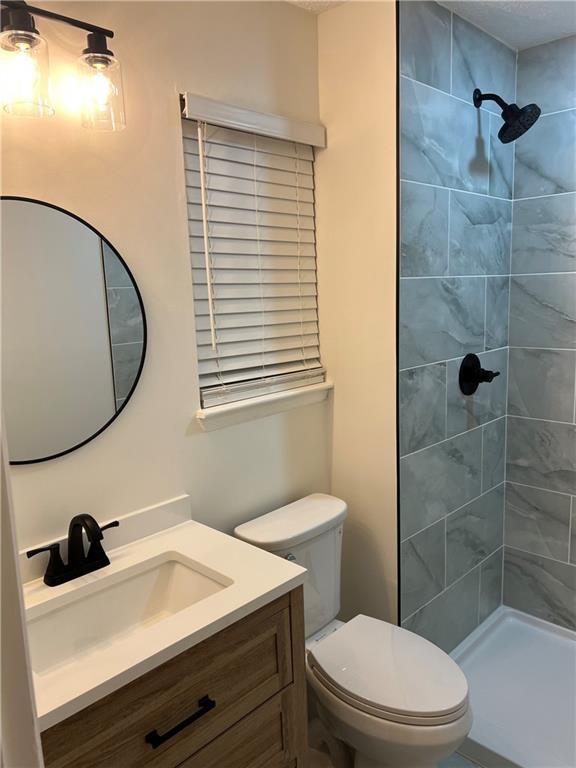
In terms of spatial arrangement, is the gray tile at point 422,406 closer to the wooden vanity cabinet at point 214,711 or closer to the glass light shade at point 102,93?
the wooden vanity cabinet at point 214,711

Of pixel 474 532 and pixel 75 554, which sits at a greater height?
pixel 75 554

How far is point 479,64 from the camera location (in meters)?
2.11

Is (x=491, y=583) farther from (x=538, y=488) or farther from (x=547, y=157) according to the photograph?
(x=547, y=157)

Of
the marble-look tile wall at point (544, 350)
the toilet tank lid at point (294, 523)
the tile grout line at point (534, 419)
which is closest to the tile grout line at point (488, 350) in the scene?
the marble-look tile wall at point (544, 350)

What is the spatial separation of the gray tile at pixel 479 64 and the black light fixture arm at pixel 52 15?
1.23 meters

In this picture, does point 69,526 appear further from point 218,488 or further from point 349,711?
point 349,711

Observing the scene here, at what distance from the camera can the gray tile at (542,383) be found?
235 centimetres

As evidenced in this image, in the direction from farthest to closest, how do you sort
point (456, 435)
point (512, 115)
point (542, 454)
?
point (542, 454) → point (456, 435) → point (512, 115)

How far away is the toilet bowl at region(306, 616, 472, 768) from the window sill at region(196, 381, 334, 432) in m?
0.73

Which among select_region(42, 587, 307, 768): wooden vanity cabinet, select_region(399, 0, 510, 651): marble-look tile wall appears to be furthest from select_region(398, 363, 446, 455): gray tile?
select_region(42, 587, 307, 768): wooden vanity cabinet

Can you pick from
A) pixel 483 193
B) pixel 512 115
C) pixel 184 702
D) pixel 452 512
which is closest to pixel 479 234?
pixel 483 193

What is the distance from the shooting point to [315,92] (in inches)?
78.4

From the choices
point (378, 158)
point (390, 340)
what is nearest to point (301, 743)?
point (390, 340)

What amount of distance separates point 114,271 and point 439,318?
1.14 metres
